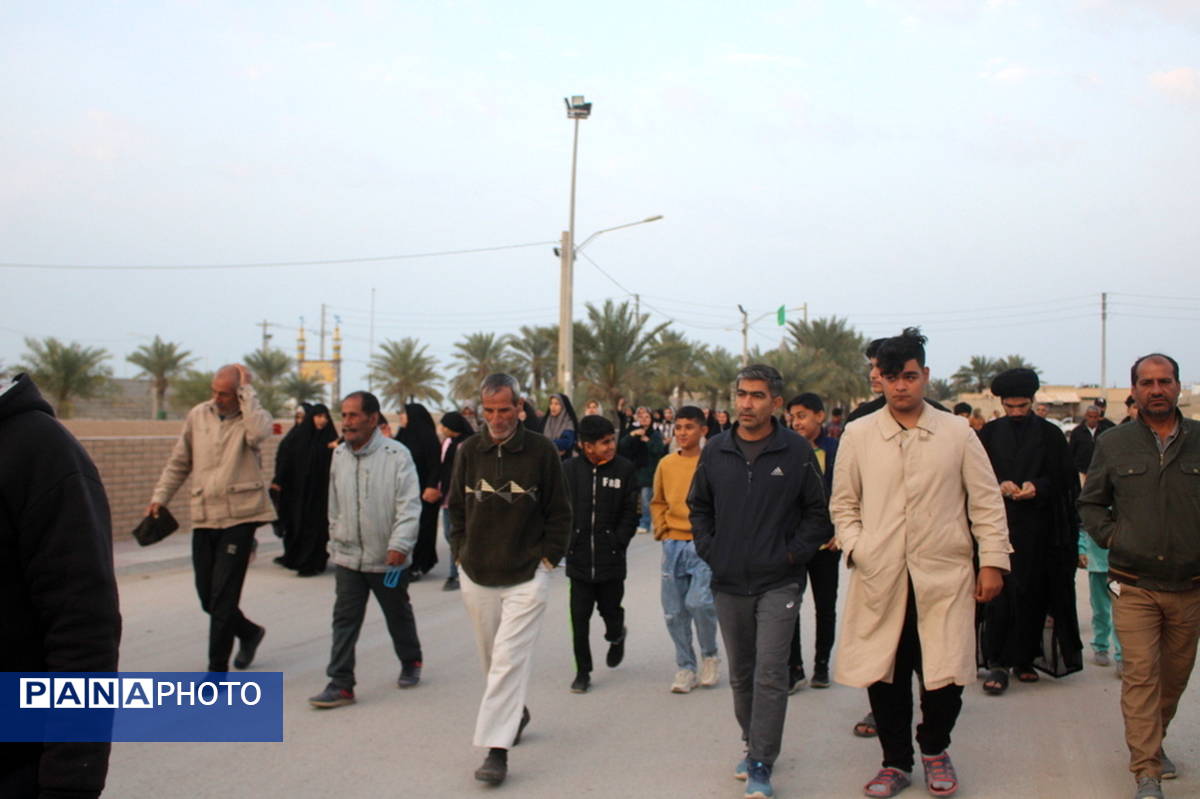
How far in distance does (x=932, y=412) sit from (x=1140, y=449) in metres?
1.07

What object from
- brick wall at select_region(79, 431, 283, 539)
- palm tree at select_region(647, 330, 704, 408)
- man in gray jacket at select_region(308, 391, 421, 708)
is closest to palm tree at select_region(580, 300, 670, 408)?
palm tree at select_region(647, 330, 704, 408)

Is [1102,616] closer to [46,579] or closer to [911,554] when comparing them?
[911,554]

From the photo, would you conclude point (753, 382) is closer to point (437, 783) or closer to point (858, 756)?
point (858, 756)

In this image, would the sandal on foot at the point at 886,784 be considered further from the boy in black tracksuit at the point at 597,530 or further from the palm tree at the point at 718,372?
the palm tree at the point at 718,372

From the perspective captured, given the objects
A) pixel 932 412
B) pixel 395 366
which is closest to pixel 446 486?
pixel 932 412

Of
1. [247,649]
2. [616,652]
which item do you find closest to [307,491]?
[247,649]

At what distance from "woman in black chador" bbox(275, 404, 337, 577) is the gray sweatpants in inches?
300

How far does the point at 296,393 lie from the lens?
5728 cm

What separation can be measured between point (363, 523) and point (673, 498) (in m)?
2.05

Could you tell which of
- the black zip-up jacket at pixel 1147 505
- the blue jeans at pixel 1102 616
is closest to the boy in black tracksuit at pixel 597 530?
the black zip-up jacket at pixel 1147 505

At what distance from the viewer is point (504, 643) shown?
531 cm

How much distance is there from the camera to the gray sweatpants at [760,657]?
4934mm

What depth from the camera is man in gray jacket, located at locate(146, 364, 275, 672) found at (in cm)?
676

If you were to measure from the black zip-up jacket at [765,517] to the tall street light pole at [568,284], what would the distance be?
68.2 ft
